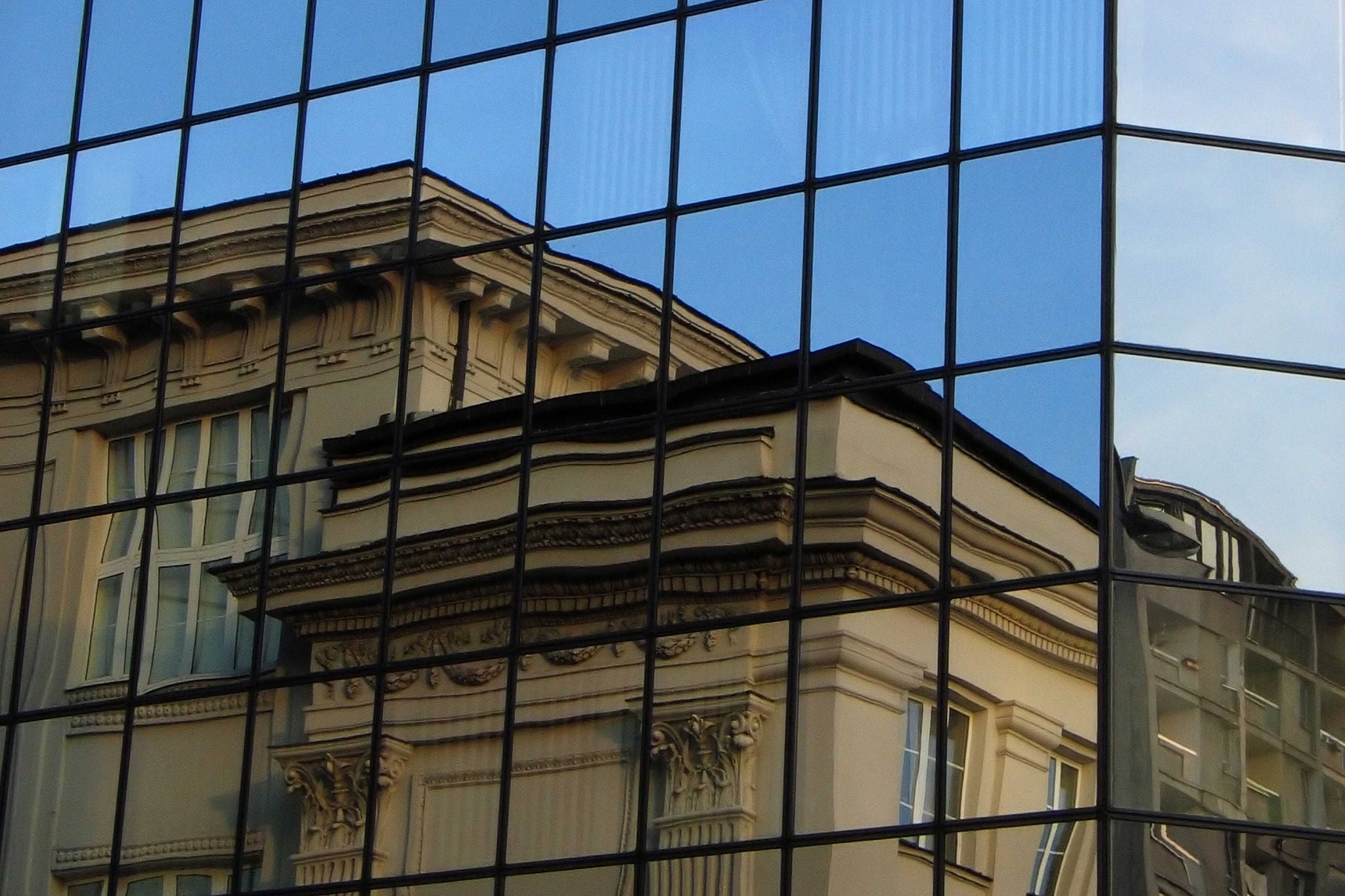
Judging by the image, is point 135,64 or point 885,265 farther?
point 135,64

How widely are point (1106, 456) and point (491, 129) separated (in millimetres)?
7427

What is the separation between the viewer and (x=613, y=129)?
2500 cm

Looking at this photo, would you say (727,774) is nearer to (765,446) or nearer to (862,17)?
(765,446)

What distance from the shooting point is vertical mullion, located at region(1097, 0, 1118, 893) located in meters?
20.7

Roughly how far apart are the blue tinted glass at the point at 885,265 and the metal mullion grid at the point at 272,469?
19.3 ft

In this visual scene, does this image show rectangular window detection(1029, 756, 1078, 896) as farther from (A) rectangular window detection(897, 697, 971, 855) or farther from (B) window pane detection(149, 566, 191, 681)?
(B) window pane detection(149, 566, 191, 681)

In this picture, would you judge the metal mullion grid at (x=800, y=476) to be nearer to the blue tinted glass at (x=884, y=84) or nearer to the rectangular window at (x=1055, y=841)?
the blue tinted glass at (x=884, y=84)

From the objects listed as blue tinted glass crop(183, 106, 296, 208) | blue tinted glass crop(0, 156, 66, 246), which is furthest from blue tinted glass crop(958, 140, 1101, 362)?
blue tinted glass crop(0, 156, 66, 246)

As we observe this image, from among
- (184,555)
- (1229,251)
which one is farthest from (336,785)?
(1229,251)

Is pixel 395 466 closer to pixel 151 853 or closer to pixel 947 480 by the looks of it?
pixel 151 853

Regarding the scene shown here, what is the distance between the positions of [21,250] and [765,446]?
983cm

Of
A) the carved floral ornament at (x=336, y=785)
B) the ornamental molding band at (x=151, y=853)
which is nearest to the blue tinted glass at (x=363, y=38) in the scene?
the carved floral ornament at (x=336, y=785)

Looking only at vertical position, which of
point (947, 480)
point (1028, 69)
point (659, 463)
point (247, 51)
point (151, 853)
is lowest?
point (151, 853)

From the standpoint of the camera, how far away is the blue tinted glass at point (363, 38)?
87.2 ft
